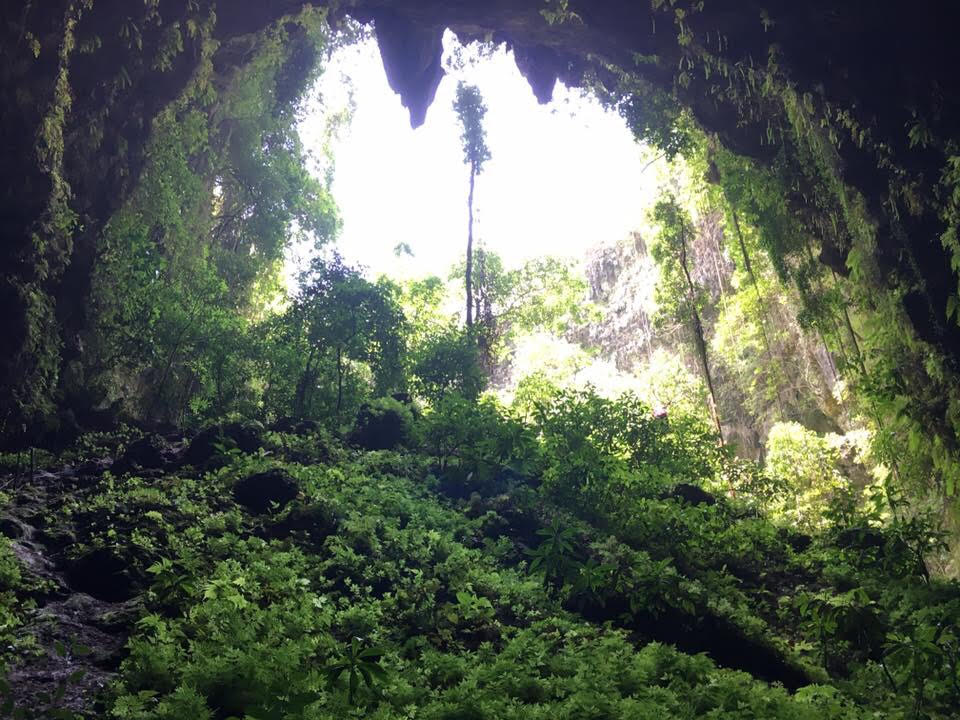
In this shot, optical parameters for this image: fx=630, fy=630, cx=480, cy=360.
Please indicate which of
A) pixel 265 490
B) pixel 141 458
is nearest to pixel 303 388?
pixel 141 458

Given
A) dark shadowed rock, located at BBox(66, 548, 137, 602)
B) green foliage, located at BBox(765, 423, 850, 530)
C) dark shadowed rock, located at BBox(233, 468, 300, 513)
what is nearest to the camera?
dark shadowed rock, located at BBox(66, 548, 137, 602)

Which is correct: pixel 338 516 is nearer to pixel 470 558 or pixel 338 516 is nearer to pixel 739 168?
pixel 470 558

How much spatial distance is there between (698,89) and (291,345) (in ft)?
35.4

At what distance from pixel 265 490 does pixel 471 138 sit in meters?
18.9

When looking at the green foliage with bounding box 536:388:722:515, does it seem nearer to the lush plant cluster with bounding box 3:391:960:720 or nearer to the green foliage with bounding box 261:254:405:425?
the lush plant cluster with bounding box 3:391:960:720

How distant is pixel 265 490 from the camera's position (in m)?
8.73

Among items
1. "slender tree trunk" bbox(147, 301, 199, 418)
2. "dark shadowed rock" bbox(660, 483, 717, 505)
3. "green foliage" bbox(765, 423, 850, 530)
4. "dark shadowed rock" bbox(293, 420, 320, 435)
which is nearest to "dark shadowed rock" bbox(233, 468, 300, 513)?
"dark shadowed rock" bbox(293, 420, 320, 435)

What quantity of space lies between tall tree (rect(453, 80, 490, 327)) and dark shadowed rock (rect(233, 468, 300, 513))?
14.8 meters

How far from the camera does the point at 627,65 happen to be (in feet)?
46.2

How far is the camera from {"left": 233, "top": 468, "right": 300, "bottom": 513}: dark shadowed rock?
28.0ft

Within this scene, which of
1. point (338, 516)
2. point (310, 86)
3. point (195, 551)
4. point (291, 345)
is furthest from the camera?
point (310, 86)

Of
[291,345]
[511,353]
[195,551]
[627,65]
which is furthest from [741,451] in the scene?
[195,551]

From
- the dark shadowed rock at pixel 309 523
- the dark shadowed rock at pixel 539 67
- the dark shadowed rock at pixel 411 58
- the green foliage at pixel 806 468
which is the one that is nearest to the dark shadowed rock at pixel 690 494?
the dark shadowed rock at pixel 309 523

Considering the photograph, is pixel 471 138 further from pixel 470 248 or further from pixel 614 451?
pixel 614 451
